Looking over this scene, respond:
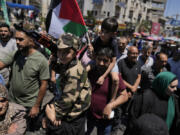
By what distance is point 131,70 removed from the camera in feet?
9.39

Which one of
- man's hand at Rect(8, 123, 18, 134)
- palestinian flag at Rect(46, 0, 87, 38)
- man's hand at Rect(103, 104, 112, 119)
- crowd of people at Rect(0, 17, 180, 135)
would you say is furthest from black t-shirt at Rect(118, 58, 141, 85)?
man's hand at Rect(8, 123, 18, 134)

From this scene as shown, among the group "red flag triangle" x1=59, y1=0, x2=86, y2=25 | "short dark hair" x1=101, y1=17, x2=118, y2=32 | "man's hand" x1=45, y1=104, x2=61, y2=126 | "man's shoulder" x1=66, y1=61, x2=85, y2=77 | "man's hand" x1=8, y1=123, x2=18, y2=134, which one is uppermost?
"red flag triangle" x1=59, y1=0, x2=86, y2=25

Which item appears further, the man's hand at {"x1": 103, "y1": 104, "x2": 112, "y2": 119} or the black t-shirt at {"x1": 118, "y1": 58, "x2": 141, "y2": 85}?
the black t-shirt at {"x1": 118, "y1": 58, "x2": 141, "y2": 85}

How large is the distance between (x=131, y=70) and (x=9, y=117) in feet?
7.22

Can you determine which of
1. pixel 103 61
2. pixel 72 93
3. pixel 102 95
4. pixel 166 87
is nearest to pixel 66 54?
pixel 72 93

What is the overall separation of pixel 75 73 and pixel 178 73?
3.44 meters

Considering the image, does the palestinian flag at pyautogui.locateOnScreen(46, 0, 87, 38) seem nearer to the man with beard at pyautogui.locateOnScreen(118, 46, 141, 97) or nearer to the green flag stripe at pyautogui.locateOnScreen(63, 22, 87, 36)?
the green flag stripe at pyautogui.locateOnScreen(63, 22, 87, 36)

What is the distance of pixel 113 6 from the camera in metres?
33.7

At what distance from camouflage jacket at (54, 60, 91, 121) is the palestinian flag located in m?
0.97

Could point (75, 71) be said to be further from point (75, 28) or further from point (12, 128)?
point (75, 28)

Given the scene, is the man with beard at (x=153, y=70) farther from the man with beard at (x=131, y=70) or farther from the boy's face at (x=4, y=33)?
the boy's face at (x=4, y=33)

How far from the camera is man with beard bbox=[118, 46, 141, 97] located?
9.25 ft

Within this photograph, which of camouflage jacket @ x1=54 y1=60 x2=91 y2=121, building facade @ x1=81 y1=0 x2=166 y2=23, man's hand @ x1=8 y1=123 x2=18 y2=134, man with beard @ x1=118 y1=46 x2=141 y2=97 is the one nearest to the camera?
camouflage jacket @ x1=54 y1=60 x2=91 y2=121

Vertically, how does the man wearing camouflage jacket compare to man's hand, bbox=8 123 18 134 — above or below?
above
